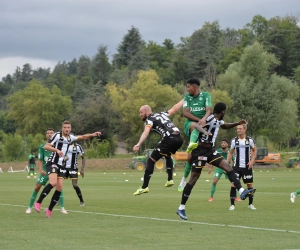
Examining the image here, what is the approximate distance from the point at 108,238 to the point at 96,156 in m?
71.7

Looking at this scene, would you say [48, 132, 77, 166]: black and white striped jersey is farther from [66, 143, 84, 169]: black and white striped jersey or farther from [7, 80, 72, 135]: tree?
[7, 80, 72, 135]: tree

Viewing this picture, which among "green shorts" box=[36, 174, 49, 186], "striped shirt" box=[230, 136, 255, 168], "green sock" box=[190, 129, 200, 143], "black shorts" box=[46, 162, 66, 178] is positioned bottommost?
"green shorts" box=[36, 174, 49, 186]

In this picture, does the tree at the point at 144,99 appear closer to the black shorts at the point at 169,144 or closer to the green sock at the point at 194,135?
the black shorts at the point at 169,144

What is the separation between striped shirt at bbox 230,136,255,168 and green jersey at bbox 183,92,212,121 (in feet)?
16.1

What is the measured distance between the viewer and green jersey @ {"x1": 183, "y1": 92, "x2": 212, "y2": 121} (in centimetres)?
1534

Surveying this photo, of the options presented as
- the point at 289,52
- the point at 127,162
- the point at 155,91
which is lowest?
the point at 127,162

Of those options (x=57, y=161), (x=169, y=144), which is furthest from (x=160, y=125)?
(x=57, y=161)

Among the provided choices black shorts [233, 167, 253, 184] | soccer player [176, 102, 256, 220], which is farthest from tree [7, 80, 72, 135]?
soccer player [176, 102, 256, 220]

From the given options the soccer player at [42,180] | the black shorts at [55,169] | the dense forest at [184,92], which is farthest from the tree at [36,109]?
the black shorts at [55,169]

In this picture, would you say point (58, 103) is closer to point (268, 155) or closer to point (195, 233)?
point (268, 155)

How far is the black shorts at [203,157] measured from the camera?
15.3m

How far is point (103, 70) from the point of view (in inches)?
6555

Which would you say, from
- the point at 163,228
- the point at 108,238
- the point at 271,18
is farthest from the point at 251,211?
the point at 271,18

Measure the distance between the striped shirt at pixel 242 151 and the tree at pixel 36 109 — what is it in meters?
101
